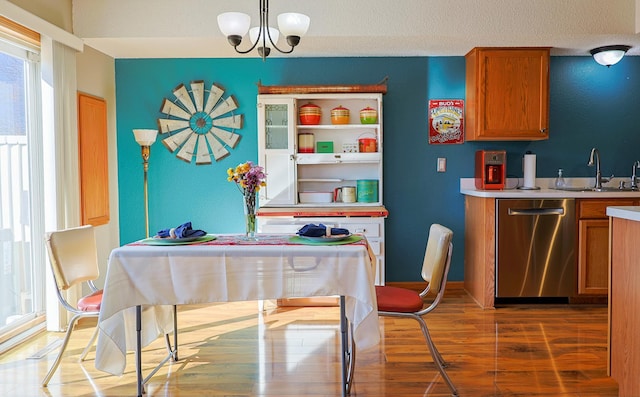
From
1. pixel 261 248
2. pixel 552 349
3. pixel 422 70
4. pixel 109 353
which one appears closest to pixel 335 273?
pixel 261 248

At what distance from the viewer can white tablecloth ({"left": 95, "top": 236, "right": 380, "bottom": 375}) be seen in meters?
2.15

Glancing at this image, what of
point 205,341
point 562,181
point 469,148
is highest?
point 469,148

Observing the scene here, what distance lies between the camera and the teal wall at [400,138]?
169 inches

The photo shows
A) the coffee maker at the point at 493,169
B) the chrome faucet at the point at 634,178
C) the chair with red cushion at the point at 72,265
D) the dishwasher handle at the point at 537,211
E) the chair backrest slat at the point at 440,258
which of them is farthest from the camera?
the chrome faucet at the point at 634,178

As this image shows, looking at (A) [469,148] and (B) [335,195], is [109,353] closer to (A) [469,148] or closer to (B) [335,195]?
(B) [335,195]

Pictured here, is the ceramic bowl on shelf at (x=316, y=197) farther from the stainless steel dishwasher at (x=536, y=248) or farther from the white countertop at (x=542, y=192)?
the stainless steel dishwasher at (x=536, y=248)

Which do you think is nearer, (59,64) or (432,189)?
(59,64)

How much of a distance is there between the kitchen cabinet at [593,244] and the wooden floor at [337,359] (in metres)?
0.22

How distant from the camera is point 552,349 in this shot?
2900 mm

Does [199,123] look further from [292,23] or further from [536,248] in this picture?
[536,248]

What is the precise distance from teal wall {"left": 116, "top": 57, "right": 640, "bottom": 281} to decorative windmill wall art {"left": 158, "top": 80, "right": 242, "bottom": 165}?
69 millimetres

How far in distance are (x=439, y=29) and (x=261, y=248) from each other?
95.2 inches

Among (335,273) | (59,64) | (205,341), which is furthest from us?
(59,64)

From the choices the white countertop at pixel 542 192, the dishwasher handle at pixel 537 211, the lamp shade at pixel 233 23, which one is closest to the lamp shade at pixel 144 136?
the lamp shade at pixel 233 23
